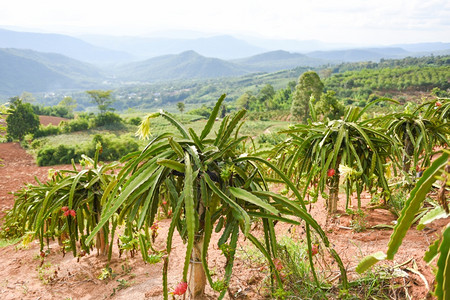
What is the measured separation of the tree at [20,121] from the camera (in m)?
28.0

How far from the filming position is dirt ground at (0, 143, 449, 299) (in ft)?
7.01

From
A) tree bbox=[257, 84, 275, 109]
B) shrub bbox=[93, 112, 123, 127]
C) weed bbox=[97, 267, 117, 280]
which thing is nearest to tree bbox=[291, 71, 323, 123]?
weed bbox=[97, 267, 117, 280]

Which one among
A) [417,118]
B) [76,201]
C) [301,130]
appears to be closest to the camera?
[76,201]

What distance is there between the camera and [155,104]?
12631 cm

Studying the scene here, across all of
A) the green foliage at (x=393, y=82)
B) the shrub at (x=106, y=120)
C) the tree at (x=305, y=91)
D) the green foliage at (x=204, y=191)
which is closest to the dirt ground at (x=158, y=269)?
the green foliage at (x=204, y=191)

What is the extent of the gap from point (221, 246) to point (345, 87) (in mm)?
60639

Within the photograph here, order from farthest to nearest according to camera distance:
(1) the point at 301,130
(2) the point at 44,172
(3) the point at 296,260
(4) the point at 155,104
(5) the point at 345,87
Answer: (4) the point at 155,104
(5) the point at 345,87
(2) the point at 44,172
(1) the point at 301,130
(3) the point at 296,260

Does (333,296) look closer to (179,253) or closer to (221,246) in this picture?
(221,246)

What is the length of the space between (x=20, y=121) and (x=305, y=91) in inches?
1080

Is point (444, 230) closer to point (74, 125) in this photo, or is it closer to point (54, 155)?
point (54, 155)

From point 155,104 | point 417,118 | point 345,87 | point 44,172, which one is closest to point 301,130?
point 417,118

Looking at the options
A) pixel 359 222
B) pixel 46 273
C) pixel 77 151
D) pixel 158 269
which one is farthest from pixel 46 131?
pixel 359 222

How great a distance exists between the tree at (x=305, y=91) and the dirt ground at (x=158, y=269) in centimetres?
2207

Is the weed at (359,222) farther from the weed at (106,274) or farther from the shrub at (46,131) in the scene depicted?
the shrub at (46,131)
